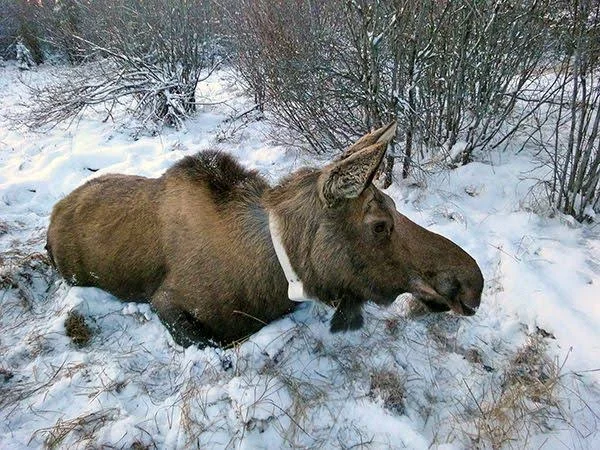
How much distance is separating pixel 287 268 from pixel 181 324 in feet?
2.98

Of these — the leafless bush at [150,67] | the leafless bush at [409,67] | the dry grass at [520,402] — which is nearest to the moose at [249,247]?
the dry grass at [520,402]

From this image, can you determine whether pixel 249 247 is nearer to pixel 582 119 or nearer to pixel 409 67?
pixel 409 67

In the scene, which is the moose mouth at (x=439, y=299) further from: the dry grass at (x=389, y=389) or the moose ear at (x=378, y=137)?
the moose ear at (x=378, y=137)

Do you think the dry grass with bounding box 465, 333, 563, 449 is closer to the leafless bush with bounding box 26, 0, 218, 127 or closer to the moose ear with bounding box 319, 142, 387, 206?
the moose ear with bounding box 319, 142, 387, 206

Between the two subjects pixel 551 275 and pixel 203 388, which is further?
pixel 551 275

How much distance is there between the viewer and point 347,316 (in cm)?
304

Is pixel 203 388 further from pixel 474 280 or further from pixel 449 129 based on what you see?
pixel 449 129

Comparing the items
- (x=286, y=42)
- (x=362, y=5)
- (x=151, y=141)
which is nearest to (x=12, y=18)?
(x=151, y=141)

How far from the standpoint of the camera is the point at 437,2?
15.6 feet

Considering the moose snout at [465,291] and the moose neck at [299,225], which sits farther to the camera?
the moose neck at [299,225]

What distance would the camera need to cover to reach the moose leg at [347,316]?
2.92m

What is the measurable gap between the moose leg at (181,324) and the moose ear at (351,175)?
1.30 meters

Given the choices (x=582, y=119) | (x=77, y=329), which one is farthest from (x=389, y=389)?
(x=582, y=119)

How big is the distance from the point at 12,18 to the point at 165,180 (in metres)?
21.3
